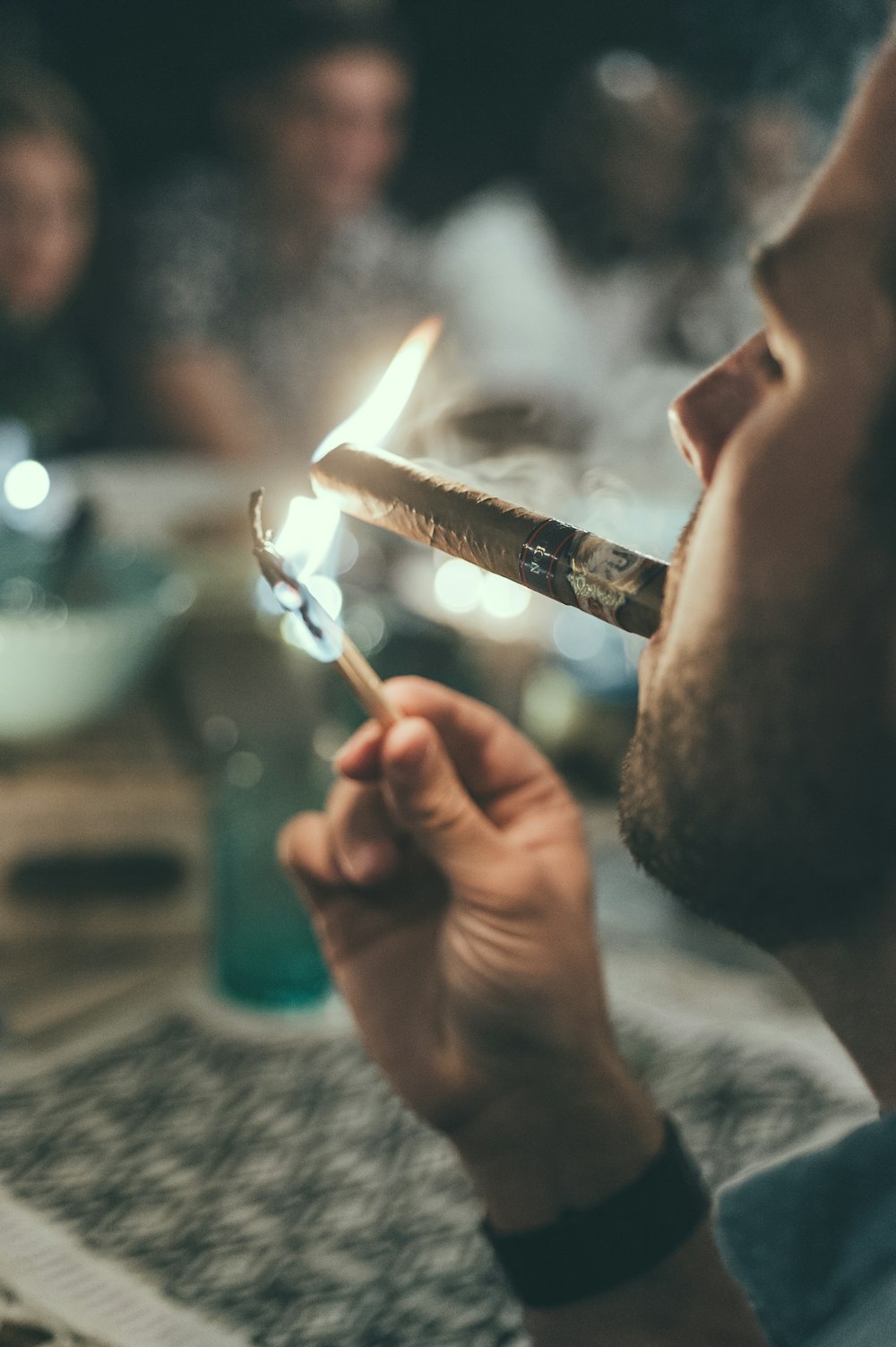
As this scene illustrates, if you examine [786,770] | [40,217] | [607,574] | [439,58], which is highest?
[439,58]

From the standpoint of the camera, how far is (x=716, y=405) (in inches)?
26.0

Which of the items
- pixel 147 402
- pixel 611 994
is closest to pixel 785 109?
pixel 147 402

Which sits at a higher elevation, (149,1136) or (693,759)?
(693,759)

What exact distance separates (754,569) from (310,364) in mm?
3625

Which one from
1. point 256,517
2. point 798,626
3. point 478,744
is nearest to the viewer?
point 798,626

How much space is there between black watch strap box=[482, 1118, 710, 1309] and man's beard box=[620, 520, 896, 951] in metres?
0.29

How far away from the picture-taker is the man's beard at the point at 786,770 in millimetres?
570

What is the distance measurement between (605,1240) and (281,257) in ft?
12.2

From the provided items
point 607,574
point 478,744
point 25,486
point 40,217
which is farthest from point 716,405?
point 40,217

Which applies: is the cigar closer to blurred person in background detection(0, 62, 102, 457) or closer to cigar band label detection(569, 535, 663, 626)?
cigar band label detection(569, 535, 663, 626)

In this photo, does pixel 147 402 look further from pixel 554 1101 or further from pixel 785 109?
pixel 554 1101

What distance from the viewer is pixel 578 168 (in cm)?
404

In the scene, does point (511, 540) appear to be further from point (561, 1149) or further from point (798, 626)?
point (561, 1149)

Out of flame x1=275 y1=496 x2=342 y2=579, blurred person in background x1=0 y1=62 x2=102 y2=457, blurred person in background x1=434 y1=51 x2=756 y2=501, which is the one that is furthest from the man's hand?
blurred person in background x1=434 y1=51 x2=756 y2=501
